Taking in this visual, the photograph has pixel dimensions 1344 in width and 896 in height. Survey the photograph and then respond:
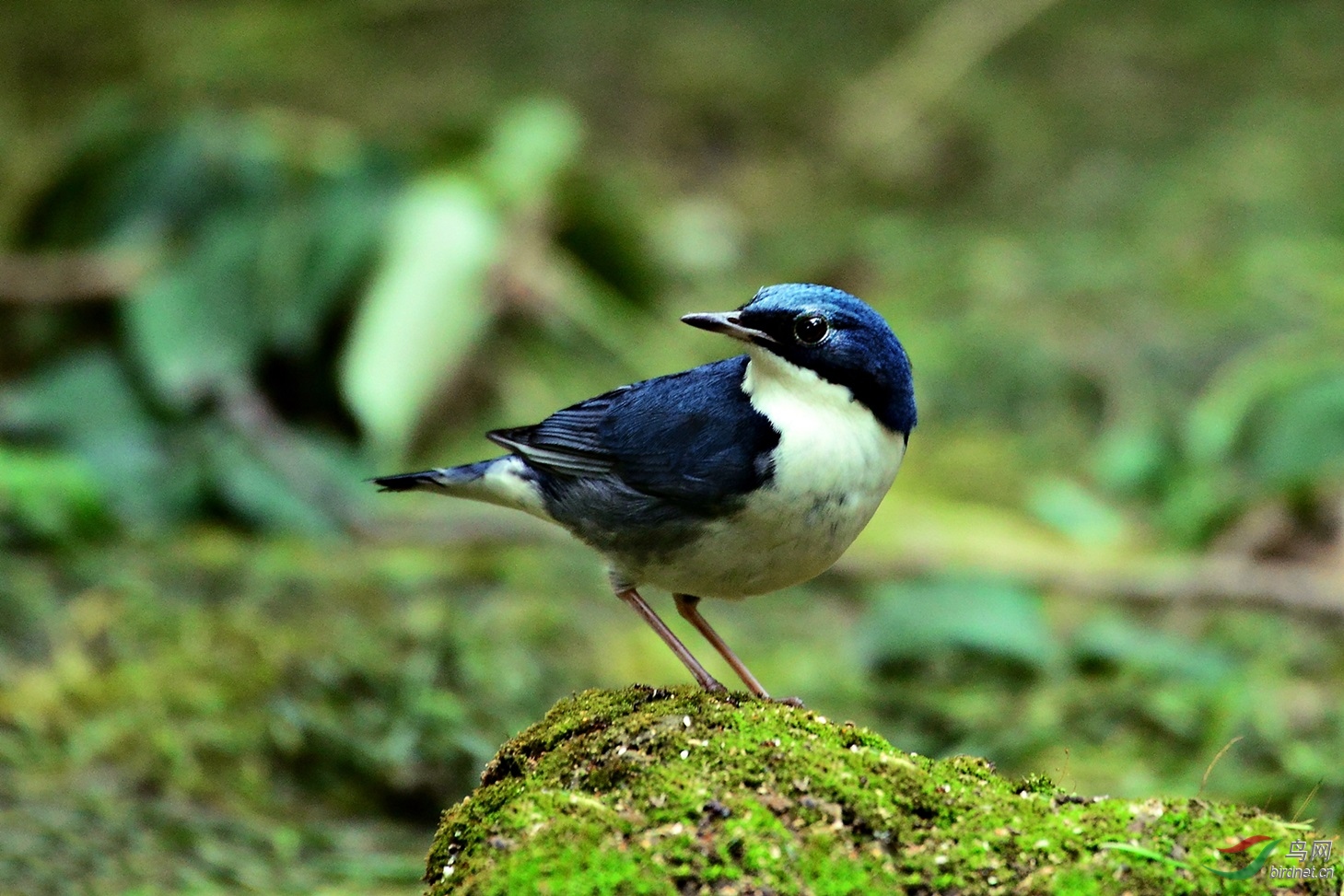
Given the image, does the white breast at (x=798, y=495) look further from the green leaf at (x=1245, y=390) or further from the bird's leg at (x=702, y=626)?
the green leaf at (x=1245, y=390)

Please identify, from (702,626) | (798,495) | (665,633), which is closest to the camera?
(798,495)

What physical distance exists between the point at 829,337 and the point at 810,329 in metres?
0.05

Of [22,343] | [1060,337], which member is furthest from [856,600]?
[22,343]

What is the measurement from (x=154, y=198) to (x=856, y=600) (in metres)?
4.76

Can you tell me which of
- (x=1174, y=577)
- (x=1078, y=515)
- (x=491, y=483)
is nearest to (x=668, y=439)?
(x=491, y=483)

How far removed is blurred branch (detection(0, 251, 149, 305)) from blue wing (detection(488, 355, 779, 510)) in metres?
5.09

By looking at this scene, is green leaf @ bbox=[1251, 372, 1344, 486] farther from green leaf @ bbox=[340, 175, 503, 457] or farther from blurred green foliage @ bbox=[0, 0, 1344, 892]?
green leaf @ bbox=[340, 175, 503, 457]

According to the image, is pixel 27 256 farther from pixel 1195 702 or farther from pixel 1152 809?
pixel 1152 809

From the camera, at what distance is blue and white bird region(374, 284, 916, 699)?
313cm

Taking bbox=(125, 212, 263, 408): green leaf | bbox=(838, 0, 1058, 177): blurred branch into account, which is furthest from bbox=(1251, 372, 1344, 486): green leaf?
bbox=(125, 212, 263, 408): green leaf

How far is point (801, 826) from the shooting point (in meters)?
2.44

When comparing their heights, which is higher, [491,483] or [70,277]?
[70,277]

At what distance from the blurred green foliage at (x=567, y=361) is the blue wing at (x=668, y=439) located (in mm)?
1584

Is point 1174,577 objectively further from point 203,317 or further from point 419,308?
point 203,317
